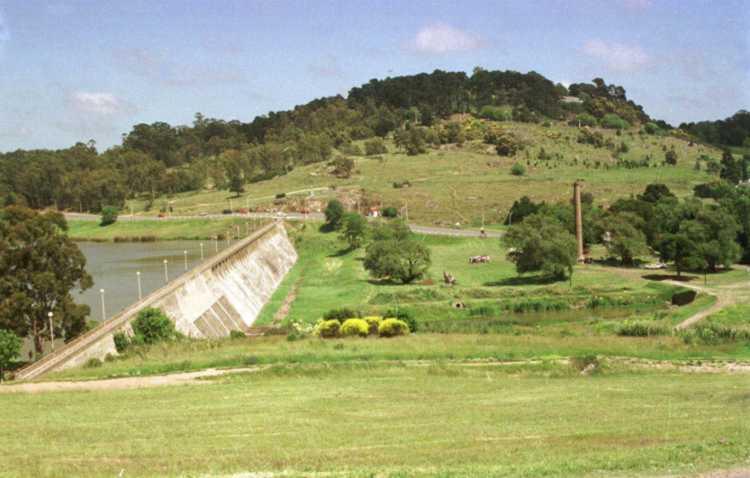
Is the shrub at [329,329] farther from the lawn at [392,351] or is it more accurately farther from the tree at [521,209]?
the tree at [521,209]

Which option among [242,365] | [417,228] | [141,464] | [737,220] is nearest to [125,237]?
[417,228]

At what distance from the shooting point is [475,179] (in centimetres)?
14238

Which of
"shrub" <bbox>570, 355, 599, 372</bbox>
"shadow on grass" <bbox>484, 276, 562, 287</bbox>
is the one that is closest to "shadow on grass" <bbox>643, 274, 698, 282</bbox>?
"shadow on grass" <bbox>484, 276, 562, 287</bbox>

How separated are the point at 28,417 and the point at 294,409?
24.1 ft

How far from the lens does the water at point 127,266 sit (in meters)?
67.1

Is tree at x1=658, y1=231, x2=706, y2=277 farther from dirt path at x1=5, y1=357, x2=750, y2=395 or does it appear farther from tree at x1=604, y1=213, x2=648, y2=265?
dirt path at x1=5, y1=357, x2=750, y2=395

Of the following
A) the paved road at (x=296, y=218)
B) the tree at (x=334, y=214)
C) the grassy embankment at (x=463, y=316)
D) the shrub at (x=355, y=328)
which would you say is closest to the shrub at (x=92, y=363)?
the grassy embankment at (x=463, y=316)

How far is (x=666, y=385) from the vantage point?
94.5ft

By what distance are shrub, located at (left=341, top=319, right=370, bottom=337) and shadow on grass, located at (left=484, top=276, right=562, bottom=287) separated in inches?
1034

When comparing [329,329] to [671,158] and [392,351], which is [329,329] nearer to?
[392,351]

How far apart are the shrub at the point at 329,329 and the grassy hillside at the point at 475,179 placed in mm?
71276

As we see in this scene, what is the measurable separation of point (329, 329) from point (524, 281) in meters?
29.3

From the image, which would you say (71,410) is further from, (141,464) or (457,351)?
(457,351)

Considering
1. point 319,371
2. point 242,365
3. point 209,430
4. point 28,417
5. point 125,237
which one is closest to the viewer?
point 209,430
